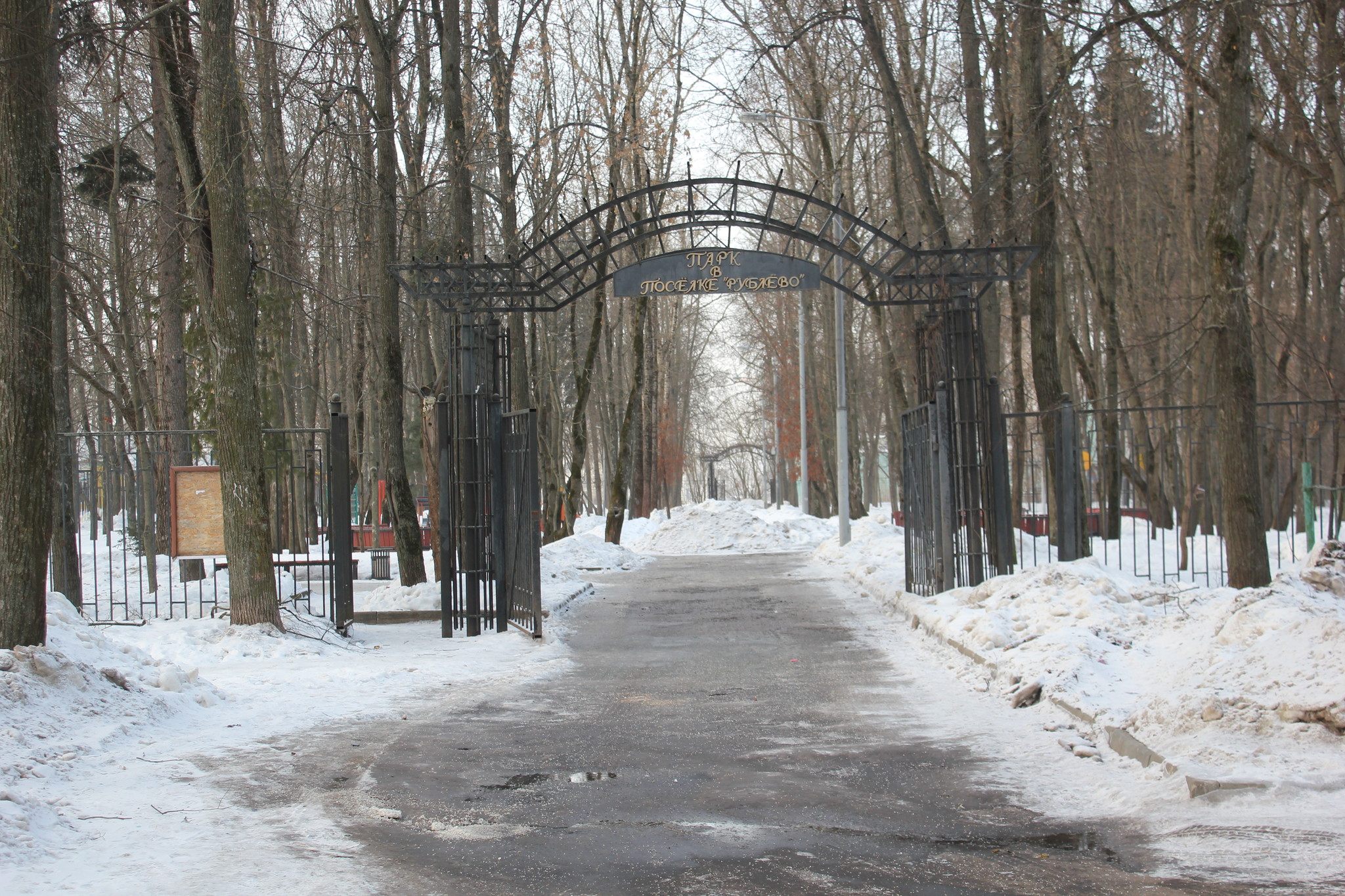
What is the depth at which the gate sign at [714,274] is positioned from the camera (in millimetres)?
13664

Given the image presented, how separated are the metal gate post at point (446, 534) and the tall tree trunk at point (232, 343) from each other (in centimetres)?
208

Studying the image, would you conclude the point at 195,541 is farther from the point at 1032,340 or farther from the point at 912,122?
the point at 912,122

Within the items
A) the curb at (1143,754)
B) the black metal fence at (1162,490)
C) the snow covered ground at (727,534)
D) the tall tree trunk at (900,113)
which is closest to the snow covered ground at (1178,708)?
the curb at (1143,754)

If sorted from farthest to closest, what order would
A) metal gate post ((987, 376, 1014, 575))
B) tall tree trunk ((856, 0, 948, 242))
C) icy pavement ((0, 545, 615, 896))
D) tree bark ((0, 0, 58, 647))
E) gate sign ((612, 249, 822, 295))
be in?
tall tree trunk ((856, 0, 948, 242)) → gate sign ((612, 249, 822, 295)) → metal gate post ((987, 376, 1014, 575)) → tree bark ((0, 0, 58, 647)) → icy pavement ((0, 545, 615, 896))

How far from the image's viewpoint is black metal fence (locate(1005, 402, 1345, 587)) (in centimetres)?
1341

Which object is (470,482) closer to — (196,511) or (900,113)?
(196,511)

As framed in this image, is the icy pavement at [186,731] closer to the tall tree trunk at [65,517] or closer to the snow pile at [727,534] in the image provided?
the tall tree trunk at [65,517]

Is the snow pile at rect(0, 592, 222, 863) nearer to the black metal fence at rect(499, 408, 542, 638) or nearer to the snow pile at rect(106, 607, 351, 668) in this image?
Result: the snow pile at rect(106, 607, 351, 668)

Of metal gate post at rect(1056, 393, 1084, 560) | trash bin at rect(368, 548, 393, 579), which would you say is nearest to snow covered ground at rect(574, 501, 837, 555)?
trash bin at rect(368, 548, 393, 579)

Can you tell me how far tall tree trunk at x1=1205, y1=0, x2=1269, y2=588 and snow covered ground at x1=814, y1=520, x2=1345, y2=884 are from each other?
2.09 ft

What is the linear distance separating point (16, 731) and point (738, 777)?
427cm

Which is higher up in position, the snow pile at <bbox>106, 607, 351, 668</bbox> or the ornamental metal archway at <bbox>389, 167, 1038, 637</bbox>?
the ornamental metal archway at <bbox>389, 167, 1038, 637</bbox>

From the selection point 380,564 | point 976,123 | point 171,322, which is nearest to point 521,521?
point 976,123

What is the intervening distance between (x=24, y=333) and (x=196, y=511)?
5.42 metres
